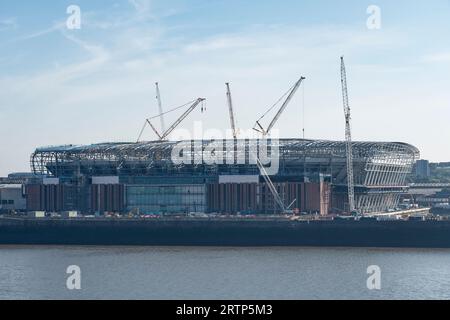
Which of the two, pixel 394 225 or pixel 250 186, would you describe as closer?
pixel 394 225

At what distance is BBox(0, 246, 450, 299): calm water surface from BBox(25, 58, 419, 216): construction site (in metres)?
27.7

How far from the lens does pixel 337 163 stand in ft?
378

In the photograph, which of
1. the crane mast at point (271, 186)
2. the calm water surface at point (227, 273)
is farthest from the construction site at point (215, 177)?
the calm water surface at point (227, 273)

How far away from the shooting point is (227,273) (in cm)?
6075

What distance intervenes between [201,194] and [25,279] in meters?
58.5

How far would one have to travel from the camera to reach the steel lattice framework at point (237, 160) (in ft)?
374

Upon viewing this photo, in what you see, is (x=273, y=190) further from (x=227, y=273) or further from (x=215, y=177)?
(x=227, y=273)

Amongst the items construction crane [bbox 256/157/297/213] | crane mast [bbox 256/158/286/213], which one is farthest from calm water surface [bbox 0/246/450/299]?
crane mast [bbox 256/158/286/213]

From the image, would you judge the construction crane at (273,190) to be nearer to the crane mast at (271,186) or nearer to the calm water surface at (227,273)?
the crane mast at (271,186)

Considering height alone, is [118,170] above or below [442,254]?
above

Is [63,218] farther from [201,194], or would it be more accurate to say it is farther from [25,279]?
[25,279]

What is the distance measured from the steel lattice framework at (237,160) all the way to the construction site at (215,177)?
144 millimetres

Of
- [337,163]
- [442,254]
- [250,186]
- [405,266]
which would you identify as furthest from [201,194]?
[405,266]

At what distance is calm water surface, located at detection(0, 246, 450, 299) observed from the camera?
51.4 metres
